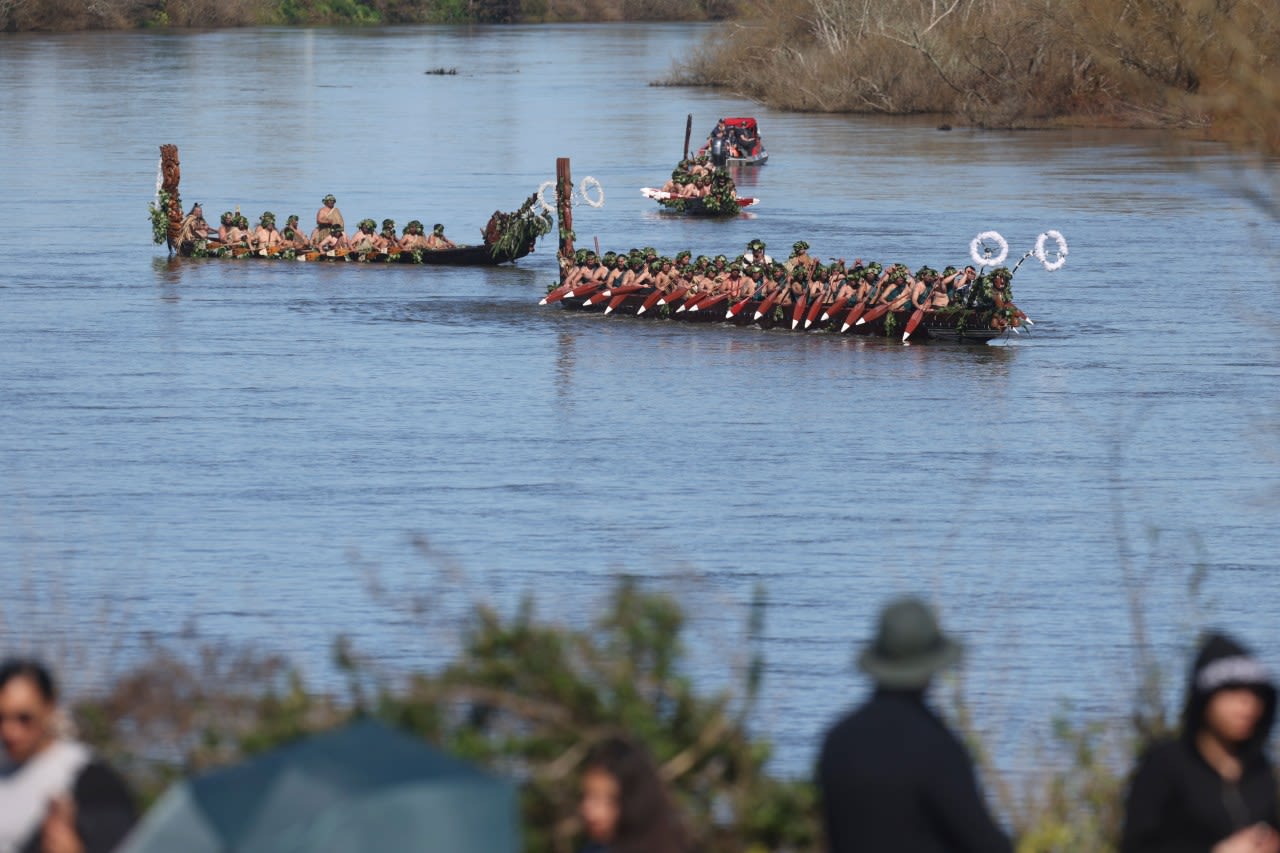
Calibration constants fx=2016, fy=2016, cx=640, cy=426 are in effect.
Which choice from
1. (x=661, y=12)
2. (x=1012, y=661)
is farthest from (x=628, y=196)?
(x=661, y=12)

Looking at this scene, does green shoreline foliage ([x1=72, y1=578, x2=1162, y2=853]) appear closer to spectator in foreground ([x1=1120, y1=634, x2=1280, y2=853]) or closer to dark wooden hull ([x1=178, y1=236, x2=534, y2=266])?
spectator in foreground ([x1=1120, y1=634, x2=1280, y2=853])

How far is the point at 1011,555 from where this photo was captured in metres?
24.8

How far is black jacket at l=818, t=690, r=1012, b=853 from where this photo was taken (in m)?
6.25

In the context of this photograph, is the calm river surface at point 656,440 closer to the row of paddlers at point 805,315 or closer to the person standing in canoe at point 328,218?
the row of paddlers at point 805,315

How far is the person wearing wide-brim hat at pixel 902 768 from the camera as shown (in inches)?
246

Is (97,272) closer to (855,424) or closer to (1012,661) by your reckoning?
(855,424)

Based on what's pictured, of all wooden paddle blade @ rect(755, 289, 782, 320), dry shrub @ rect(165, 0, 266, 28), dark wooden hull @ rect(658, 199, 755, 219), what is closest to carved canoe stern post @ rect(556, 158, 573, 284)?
wooden paddle blade @ rect(755, 289, 782, 320)

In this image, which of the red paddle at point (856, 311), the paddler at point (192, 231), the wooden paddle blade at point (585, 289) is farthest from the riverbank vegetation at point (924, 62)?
the paddler at point (192, 231)

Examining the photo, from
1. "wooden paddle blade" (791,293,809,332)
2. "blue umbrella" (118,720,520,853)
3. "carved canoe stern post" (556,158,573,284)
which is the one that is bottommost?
"wooden paddle blade" (791,293,809,332)

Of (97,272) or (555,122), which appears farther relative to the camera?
(555,122)

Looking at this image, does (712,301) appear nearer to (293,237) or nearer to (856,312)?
(856,312)

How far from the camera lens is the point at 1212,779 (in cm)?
661

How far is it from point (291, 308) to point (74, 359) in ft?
26.1

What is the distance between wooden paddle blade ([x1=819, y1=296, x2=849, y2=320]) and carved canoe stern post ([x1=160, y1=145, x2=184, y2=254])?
1852 centimetres
